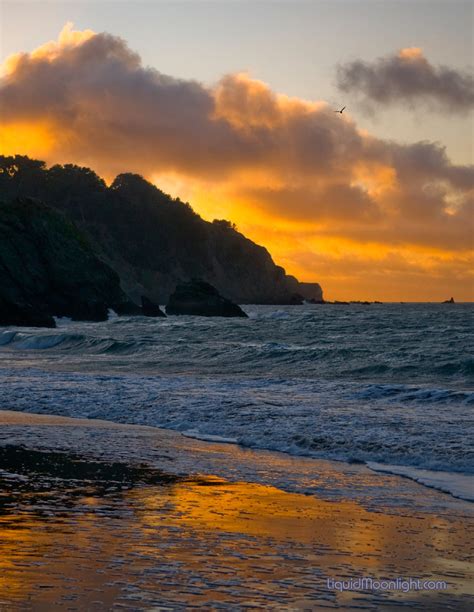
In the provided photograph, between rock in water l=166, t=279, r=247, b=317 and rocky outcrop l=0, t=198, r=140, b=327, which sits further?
rock in water l=166, t=279, r=247, b=317

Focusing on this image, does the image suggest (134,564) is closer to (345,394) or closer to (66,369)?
(345,394)

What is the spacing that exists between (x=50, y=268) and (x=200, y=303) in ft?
82.6

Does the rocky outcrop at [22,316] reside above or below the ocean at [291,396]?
above

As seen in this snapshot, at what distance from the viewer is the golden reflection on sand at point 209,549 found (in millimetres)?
7000

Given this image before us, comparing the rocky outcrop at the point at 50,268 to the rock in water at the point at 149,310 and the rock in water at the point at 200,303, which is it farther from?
the rock in water at the point at 200,303

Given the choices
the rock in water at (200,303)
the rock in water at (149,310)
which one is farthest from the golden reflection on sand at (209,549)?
the rock in water at (200,303)

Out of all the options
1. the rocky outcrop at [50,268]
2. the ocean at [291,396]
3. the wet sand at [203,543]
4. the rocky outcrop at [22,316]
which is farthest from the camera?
the rocky outcrop at [50,268]

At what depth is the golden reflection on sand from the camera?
7.00 m

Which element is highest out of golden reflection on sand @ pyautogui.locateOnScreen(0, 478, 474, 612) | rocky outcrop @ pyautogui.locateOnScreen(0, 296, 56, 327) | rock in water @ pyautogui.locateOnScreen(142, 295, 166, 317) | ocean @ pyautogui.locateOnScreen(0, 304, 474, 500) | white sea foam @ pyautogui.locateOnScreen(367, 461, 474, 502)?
rock in water @ pyautogui.locateOnScreen(142, 295, 166, 317)

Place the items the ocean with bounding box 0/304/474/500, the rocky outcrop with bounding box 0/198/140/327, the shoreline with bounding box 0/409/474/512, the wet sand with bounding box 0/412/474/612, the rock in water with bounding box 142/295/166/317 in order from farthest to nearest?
the rock in water with bounding box 142/295/166/317, the rocky outcrop with bounding box 0/198/140/327, the ocean with bounding box 0/304/474/500, the shoreline with bounding box 0/409/474/512, the wet sand with bounding box 0/412/474/612

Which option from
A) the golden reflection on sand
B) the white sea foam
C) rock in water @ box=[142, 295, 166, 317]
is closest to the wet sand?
the golden reflection on sand

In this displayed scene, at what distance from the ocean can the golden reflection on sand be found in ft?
6.93

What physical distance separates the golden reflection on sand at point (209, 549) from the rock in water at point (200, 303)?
98989 millimetres

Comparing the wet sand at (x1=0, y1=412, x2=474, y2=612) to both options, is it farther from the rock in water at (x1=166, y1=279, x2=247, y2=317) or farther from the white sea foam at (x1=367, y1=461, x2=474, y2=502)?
the rock in water at (x1=166, y1=279, x2=247, y2=317)
